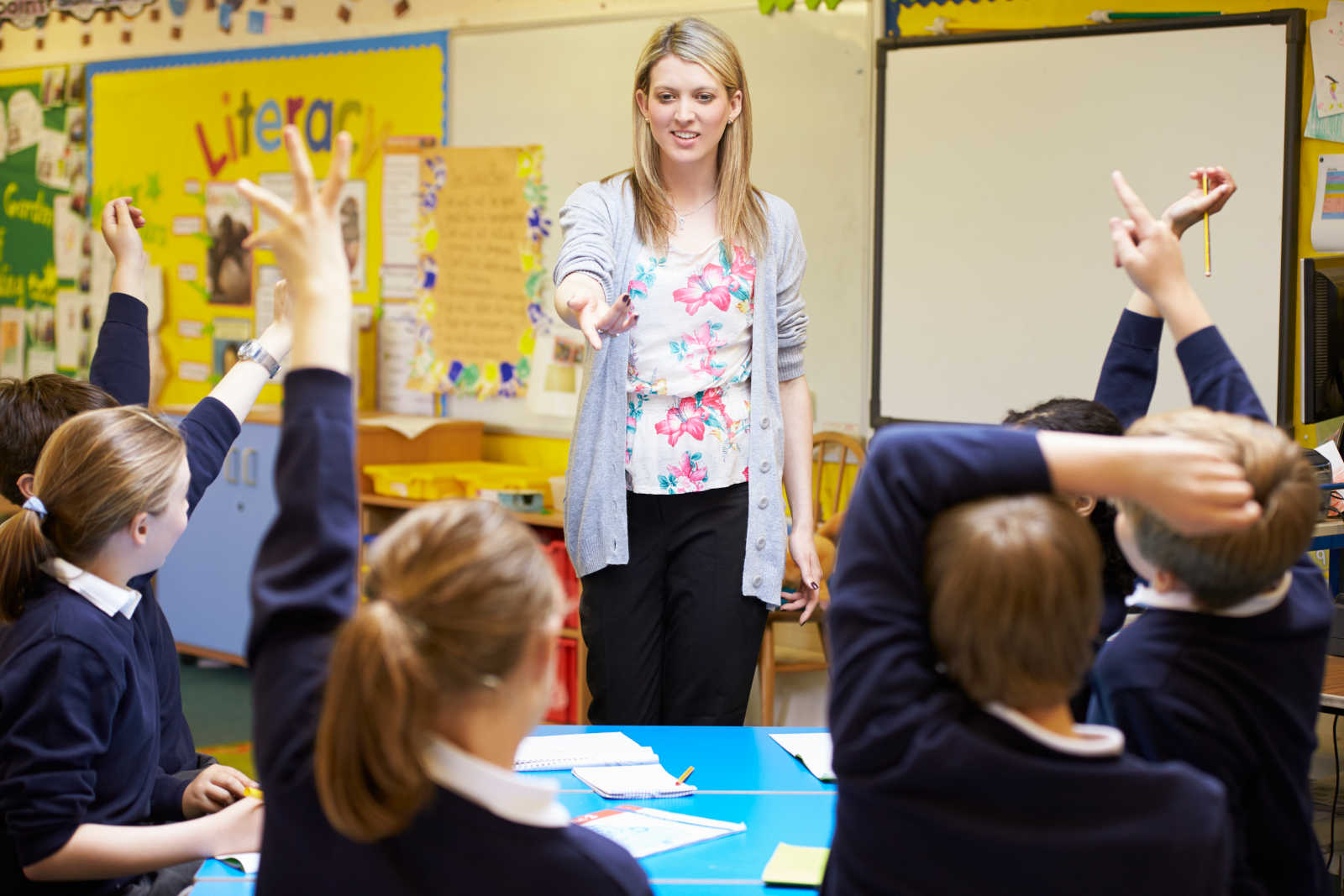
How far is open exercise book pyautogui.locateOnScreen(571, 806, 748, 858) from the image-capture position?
1.42m

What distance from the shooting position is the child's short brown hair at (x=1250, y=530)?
1.11 m

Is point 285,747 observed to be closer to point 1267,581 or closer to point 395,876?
point 395,876

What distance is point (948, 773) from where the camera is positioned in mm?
957

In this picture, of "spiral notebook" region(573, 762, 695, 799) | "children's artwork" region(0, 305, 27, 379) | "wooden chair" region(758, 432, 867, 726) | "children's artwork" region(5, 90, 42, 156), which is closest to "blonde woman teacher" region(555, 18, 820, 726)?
"spiral notebook" region(573, 762, 695, 799)

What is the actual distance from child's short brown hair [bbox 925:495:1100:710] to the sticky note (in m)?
0.39

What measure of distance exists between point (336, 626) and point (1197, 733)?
2.30ft

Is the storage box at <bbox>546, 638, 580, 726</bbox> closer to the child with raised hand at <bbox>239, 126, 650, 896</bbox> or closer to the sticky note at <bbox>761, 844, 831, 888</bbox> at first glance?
the sticky note at <bbox>761, 844, 831, 888</bbox>

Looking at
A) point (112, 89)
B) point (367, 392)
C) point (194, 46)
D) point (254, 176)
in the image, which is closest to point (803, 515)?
point (367, 392)

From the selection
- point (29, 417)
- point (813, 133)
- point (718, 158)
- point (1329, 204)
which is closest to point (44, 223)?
point (813, 133)

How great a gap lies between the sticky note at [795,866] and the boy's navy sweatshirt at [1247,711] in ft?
1.12

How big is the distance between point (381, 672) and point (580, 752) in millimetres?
896

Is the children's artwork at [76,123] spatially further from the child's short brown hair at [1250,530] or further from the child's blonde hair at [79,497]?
the child's short brown hair at [1250,530]

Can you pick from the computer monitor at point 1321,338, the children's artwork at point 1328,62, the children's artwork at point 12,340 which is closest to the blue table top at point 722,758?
the computer monitor at point 1321,338

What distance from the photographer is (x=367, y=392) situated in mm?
4801
